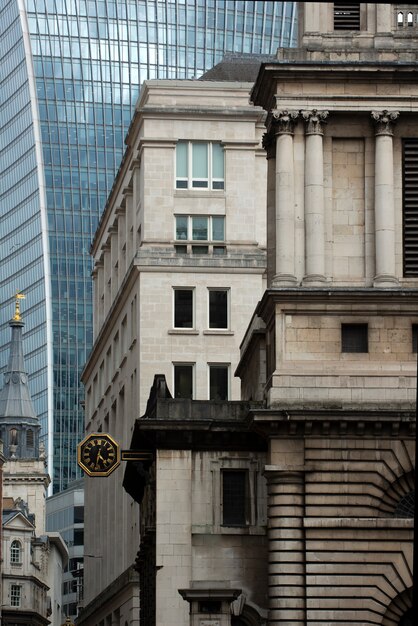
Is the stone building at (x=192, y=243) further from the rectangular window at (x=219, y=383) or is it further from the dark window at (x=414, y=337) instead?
the dark window at (x=414, y=337)

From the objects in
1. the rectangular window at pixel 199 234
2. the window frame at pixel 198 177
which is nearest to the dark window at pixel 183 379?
the rectangular window at pixel 199 234

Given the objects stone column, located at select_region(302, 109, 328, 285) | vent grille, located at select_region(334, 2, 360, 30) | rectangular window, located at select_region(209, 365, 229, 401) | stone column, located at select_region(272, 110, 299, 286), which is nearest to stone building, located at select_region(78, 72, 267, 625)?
rectangular window, located at select_region(209, 365, 229, 401)

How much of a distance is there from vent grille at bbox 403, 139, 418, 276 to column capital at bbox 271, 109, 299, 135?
378 cm

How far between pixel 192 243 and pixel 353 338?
33868 mm

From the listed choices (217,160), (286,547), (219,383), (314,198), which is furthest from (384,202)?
(217,160)

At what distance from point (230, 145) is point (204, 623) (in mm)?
37742

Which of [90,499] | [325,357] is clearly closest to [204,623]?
[325,357]

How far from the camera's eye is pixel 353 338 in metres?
57.6

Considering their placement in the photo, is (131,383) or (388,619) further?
(131,383)

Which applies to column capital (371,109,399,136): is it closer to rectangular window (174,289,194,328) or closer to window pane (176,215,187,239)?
rectangular window (174,289,194,328)

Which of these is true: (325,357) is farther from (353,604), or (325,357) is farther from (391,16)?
(391,16)

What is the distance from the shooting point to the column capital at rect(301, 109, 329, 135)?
2282 inches

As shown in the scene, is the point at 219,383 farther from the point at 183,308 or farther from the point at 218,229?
the point at 218,229

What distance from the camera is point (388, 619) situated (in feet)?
183
